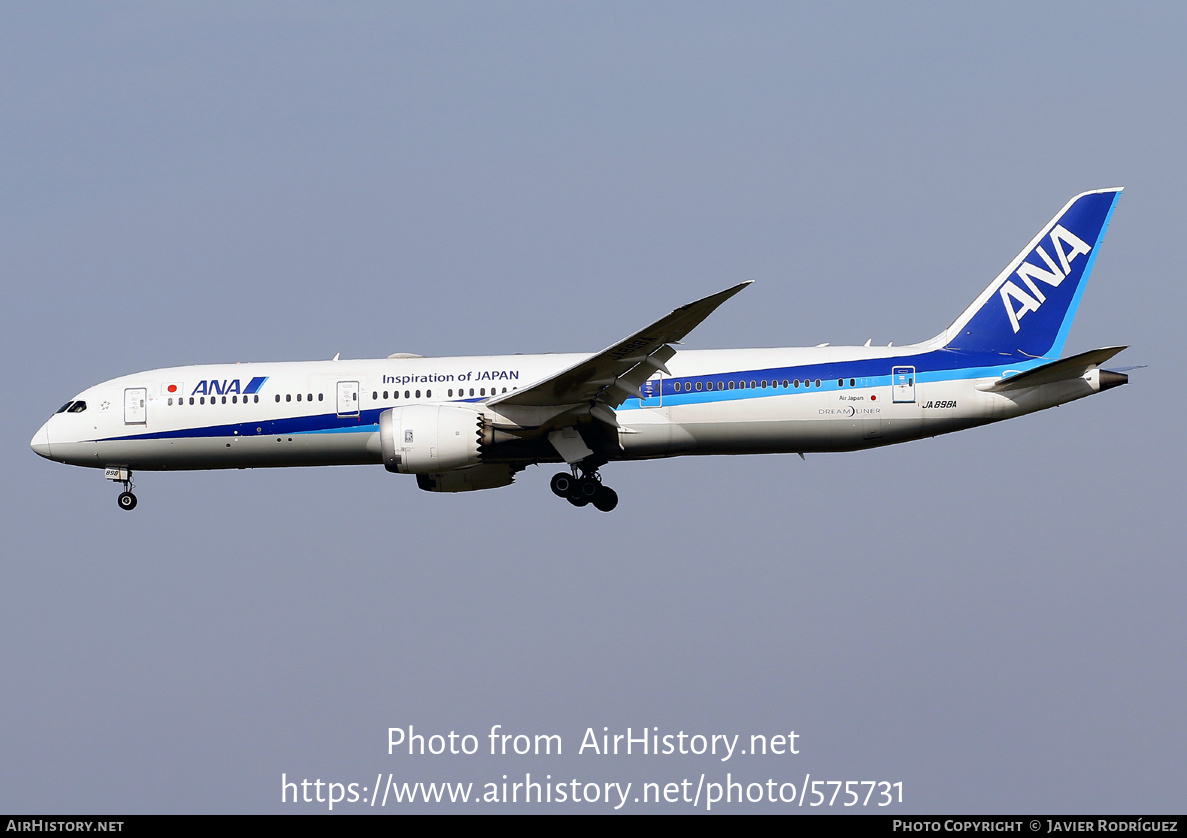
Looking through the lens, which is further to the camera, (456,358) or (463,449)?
(456,358)

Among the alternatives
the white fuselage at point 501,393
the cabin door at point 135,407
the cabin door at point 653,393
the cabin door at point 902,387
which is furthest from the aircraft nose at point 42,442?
the cabin door at point 902,387

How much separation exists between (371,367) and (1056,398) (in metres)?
13.5

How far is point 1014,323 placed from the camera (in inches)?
1113

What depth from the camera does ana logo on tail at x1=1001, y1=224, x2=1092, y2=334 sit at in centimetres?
2842

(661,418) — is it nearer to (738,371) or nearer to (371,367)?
Result: (738,371)

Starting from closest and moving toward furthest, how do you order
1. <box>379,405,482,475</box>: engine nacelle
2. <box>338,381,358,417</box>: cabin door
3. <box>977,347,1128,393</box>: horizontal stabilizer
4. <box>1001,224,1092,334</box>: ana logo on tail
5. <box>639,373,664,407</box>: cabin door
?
<box>977,347,1128,393</box>: horizontal stabilizer, <box>379,405,482,475</box>: engine nacelle, <box>639,373,664,407</box>: cabin door, <box>338,381,358,417</box>: cabin door, <box>1001,224,1092,334</box>: ana logo on tail

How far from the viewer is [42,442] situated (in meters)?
29.8

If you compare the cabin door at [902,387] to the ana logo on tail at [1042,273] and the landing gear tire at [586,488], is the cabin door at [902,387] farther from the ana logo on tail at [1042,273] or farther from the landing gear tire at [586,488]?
the landing gear tire at [586,488]

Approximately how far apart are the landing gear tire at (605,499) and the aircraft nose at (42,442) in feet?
38.6

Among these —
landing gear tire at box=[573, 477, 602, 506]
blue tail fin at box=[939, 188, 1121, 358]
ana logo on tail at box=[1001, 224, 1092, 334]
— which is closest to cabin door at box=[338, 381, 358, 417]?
landing gear tire at box=[573, 477, 602, 506]

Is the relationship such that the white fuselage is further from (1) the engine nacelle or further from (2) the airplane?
(1) the engine nacelle

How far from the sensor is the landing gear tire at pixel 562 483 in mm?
28234

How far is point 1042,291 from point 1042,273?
408mm

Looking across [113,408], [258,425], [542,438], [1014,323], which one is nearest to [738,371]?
[542,438]
